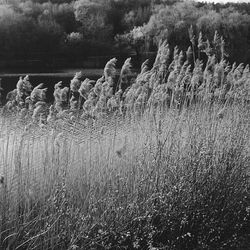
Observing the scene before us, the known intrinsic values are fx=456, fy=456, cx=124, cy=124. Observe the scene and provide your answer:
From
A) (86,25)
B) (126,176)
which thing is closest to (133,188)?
(126,176)

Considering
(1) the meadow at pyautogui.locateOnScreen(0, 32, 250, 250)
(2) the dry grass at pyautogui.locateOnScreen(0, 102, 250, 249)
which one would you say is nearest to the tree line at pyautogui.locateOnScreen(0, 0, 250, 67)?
(1) the meadow at pyautogui.locateOnScreen(0, 32, 250, 250)

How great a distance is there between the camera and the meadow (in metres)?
3.69

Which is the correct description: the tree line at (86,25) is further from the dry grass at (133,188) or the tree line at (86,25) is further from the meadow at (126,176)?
the dry grass at (133,188)

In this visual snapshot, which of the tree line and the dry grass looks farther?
the tree line

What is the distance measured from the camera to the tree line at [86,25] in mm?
32375

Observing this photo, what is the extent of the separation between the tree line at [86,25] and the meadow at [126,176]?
70.5 feet

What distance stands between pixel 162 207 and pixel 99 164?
710mm

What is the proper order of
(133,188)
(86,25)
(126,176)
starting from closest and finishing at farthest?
1. (133,188)
2. (126,176)
3. (86,25)

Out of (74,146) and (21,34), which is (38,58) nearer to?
(21,34)

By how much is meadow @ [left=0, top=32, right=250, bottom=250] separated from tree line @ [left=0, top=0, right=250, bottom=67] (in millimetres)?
21487

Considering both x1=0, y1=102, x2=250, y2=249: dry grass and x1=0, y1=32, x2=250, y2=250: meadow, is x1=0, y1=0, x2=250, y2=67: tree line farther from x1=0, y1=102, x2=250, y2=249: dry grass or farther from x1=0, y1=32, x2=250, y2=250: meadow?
x1=0, y1=102, x2=250, y2=249: dry grass

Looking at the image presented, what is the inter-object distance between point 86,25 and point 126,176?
4050 centimetres

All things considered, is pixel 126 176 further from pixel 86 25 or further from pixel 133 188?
pixel 86 25

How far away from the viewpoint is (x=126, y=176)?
429 centimetres
